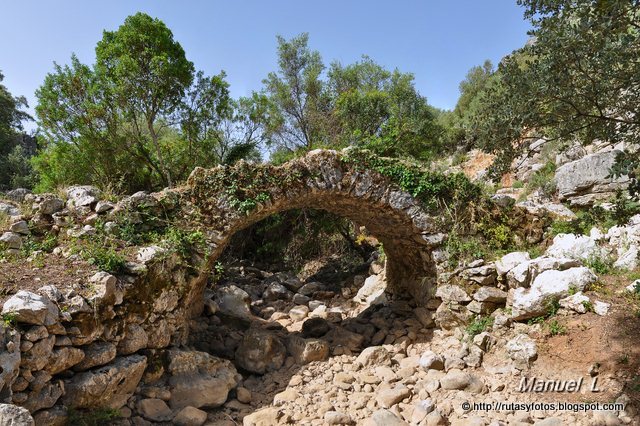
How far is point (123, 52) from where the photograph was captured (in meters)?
11.5

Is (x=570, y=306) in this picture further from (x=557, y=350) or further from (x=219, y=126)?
(x=219, y=126)

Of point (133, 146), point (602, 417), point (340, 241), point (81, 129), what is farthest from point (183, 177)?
point (602, 417)

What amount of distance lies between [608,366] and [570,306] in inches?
39.1

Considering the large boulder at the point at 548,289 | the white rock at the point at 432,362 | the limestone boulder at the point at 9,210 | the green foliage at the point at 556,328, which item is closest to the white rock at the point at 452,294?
the large boulder at the point at 548,289

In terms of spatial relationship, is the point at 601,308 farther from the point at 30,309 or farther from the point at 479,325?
the point at 30,309

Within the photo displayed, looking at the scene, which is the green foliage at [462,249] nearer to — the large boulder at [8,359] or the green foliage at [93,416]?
the green foliage at [93,416]

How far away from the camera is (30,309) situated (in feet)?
13.1

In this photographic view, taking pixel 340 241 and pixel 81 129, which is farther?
pixel 340 241

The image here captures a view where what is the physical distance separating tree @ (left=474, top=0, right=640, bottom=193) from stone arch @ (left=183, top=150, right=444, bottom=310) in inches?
113

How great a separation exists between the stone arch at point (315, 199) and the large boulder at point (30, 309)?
2406mm

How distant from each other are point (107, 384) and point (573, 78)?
19.7 ft

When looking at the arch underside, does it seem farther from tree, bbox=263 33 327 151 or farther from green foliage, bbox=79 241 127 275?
tree, bbox=263 33 327 151

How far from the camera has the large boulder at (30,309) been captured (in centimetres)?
394

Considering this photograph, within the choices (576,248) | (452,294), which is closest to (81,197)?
(452,294)
